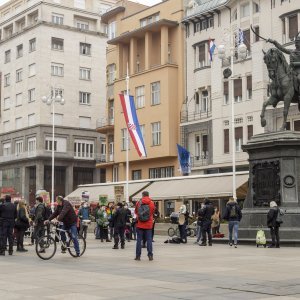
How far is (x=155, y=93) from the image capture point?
188 ft

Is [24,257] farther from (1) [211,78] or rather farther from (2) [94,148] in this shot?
(2) [94,148]

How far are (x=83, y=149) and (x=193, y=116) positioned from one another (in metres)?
27.8

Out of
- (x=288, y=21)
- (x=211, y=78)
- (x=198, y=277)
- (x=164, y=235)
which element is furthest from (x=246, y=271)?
(x=211, y=78)

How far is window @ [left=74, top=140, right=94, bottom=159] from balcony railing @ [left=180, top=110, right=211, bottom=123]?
2586 cm

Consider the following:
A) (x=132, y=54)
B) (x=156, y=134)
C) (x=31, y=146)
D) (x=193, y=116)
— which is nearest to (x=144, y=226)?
(x=193, y=116)

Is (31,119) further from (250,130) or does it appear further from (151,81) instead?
(250,130)

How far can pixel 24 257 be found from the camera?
1872 cm

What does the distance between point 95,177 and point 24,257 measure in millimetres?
62111

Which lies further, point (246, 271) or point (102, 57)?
point (102, 57)

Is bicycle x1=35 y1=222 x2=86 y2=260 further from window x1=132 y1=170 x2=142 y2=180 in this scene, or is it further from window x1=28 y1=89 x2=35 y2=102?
window x1=28 y1=89 x2=35 y2=102

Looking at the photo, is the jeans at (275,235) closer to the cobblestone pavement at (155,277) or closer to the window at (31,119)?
the cobblestone pavement at (155,277)

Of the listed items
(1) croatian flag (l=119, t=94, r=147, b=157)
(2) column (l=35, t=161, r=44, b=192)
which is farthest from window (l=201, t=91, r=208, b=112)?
(2) column (l=35, t=161, r=44, b=192)

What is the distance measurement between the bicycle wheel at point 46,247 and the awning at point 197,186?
72.4ft

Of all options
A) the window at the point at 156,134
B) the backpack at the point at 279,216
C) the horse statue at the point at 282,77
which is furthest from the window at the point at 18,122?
the backpack at the point at 279,216
